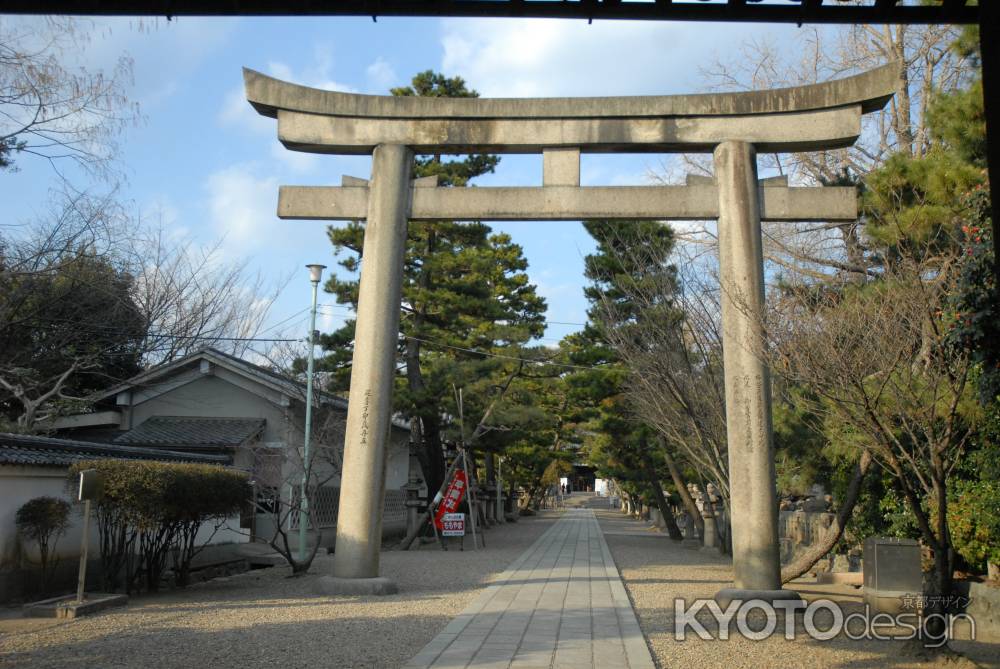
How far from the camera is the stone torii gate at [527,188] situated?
1159 cm

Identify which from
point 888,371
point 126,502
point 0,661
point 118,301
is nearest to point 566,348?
point 118,301

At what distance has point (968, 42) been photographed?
9.44m

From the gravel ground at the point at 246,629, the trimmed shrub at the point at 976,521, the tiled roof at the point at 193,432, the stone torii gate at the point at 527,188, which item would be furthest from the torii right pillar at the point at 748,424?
the tiled roof at the point at 193,432

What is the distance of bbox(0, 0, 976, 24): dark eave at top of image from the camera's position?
188 inches

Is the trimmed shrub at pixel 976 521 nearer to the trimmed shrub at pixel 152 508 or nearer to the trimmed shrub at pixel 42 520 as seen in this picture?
the trimmed shrub at pixel 152 508

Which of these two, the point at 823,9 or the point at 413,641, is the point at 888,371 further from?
the point at 413,641

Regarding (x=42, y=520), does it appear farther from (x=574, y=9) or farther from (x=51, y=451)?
(x=574, y=9)

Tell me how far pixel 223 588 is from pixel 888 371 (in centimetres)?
1045

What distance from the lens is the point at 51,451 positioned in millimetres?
12422

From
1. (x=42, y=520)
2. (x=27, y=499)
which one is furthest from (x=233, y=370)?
(x=42, y=520)

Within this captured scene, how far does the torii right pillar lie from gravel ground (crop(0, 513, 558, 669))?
12.8 feet

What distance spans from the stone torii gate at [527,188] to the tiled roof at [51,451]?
4.18 metres

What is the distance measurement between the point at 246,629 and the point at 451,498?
13.9 m

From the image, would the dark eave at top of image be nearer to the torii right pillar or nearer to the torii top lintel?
the torii right pillar
